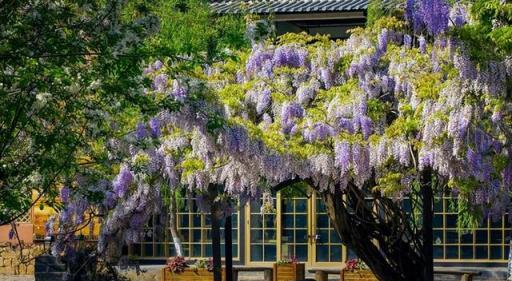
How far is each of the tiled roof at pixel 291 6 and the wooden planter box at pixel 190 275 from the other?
5093 mm

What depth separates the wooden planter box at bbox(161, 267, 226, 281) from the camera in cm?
1897

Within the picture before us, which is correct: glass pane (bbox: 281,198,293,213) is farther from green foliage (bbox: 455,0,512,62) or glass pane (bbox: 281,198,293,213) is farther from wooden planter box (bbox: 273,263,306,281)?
green foliage (bbox: 455,0,512,62)

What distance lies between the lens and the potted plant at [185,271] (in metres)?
19.0

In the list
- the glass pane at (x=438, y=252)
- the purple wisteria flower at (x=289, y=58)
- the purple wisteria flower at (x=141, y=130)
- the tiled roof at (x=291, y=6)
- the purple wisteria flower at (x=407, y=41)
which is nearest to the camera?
the purple wisteria flower at (x=141, y=130)

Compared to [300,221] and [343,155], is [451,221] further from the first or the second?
[343,155]

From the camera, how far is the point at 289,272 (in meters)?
20.1

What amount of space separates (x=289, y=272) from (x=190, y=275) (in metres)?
1.80

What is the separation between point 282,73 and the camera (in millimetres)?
14461

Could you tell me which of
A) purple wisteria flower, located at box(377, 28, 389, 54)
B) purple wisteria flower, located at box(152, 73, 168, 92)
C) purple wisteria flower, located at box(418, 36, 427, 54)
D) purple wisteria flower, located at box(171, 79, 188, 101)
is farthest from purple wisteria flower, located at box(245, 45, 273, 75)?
purple wisteria flower, located at box(418, 36, 427, 54)

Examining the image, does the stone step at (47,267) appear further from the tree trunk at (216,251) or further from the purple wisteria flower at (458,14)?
the purple wisteria flower at (458,14)

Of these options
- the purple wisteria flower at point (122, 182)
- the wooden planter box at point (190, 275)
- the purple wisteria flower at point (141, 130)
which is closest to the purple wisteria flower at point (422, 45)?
the purple wisteria flower at point (141, 130)

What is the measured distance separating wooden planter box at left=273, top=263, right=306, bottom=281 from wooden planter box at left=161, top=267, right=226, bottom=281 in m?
1.32

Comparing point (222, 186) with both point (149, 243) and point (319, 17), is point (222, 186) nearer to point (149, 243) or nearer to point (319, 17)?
point (319, 17)

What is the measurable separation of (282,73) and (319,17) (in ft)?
26.9
